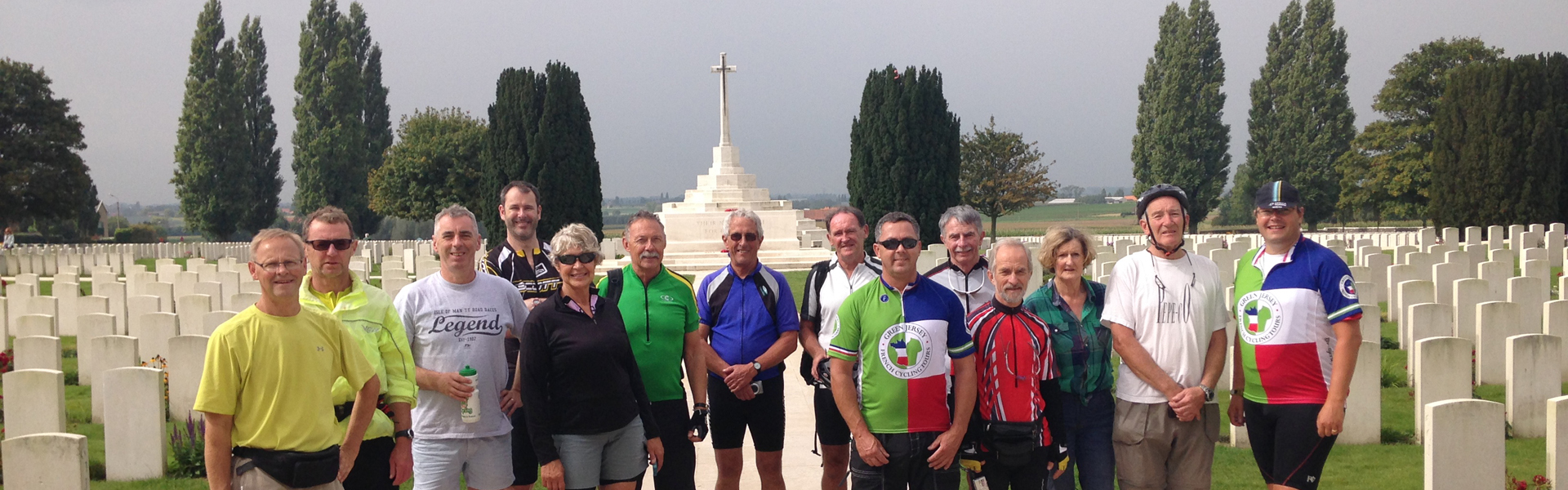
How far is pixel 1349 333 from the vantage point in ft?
12.9

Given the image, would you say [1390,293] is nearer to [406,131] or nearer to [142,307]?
[142,307]

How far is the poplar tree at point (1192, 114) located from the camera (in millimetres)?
40562

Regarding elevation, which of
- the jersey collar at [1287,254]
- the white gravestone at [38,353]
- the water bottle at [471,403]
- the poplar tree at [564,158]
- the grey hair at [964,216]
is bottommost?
the white gravestone at [38,353]

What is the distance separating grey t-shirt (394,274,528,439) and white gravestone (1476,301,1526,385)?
775cm

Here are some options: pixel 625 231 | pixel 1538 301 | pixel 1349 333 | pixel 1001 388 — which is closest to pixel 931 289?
pixel 1001 388

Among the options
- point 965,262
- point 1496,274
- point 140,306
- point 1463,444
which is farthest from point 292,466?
point 1496,274

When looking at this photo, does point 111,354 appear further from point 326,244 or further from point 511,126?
point 511,126

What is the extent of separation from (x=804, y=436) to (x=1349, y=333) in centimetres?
378

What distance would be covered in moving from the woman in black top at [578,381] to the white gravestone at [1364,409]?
4.83m

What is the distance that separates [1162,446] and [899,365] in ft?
3.79

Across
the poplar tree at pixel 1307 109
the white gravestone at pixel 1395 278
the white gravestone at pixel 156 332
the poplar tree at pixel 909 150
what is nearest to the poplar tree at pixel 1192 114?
the poplar tree at pixel 1307 109

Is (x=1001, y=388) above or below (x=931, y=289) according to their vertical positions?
below

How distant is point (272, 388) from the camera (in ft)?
11.1

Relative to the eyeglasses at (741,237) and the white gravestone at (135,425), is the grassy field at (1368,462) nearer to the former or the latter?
the white gravestone at (135,425)
